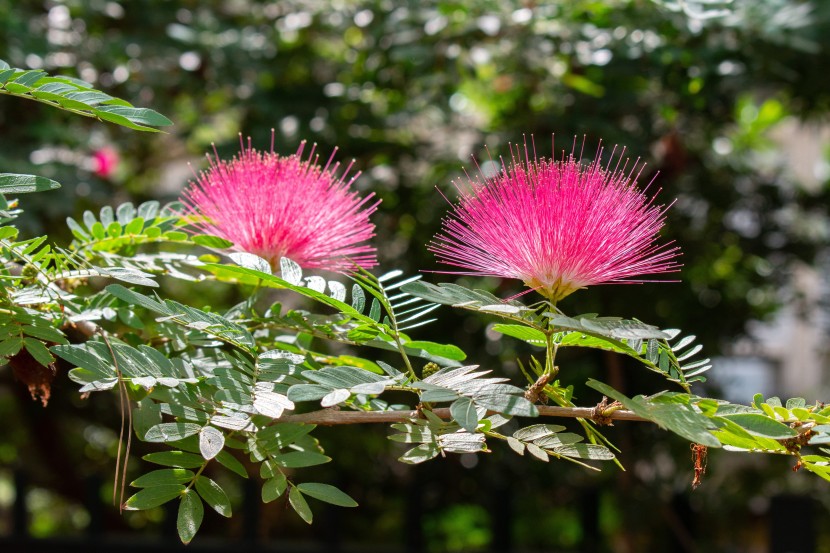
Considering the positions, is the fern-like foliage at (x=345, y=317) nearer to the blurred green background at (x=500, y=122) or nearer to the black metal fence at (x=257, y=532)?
the blurred green background at (x=500, y=122)

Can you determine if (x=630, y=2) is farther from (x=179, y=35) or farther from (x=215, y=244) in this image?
(x=215, y=244)

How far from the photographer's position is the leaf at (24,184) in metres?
0.86

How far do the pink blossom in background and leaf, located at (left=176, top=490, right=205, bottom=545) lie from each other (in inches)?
77.7

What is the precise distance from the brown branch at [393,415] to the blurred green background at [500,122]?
50.8 inches

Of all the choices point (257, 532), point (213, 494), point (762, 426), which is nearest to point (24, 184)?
point (213, 494)

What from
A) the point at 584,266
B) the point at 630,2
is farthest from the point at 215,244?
the point at 630,2

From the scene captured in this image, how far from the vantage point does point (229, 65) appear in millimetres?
2461

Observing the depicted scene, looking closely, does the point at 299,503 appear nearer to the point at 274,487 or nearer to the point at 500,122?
the point at 274,487

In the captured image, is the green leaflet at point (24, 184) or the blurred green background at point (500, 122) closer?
the green leaflet at point (24, 184)

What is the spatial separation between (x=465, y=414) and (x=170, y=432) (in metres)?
0.28

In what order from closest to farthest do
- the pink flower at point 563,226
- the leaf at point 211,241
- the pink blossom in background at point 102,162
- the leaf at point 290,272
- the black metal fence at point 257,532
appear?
1. the pink flower at point 563,226
2. the leaf at point 290,272
3. the leaf at point 211,241
4. the pink blossom in background at point 102,162
5. the black metal fence at point 257,532

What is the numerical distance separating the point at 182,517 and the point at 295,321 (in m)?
0.27

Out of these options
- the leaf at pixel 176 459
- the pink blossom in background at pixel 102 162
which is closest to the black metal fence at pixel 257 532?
the pink blossom in background at pixel 102 162

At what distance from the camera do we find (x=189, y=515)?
83 cm
